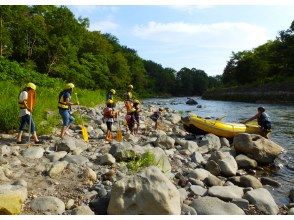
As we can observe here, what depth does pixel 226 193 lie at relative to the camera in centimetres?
782

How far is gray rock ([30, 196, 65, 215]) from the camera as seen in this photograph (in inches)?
242

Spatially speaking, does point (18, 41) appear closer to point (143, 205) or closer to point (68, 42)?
point (68, 42)

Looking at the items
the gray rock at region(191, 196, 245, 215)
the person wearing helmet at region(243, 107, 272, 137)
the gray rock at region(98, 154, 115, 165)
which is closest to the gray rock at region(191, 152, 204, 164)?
the gray rock at region(98, 154, 115, 165)

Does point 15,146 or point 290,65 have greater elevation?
point 290,65

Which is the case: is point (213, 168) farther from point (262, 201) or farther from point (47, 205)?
point (47, 205)

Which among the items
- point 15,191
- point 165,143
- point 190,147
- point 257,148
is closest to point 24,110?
point 165,143

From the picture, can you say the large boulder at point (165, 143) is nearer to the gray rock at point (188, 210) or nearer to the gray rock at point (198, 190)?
the gray rock at point (198, 190)

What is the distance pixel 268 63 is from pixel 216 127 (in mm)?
60913

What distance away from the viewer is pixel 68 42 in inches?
1357

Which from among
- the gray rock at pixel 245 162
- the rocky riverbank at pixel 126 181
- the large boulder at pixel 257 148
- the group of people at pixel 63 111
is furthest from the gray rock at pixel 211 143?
the group of people at pixel 63 111

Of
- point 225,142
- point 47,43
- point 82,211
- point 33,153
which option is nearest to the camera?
point 82,211

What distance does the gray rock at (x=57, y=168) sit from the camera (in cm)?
781

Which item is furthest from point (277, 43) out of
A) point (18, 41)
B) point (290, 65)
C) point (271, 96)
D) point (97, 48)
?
point (18, 41)
